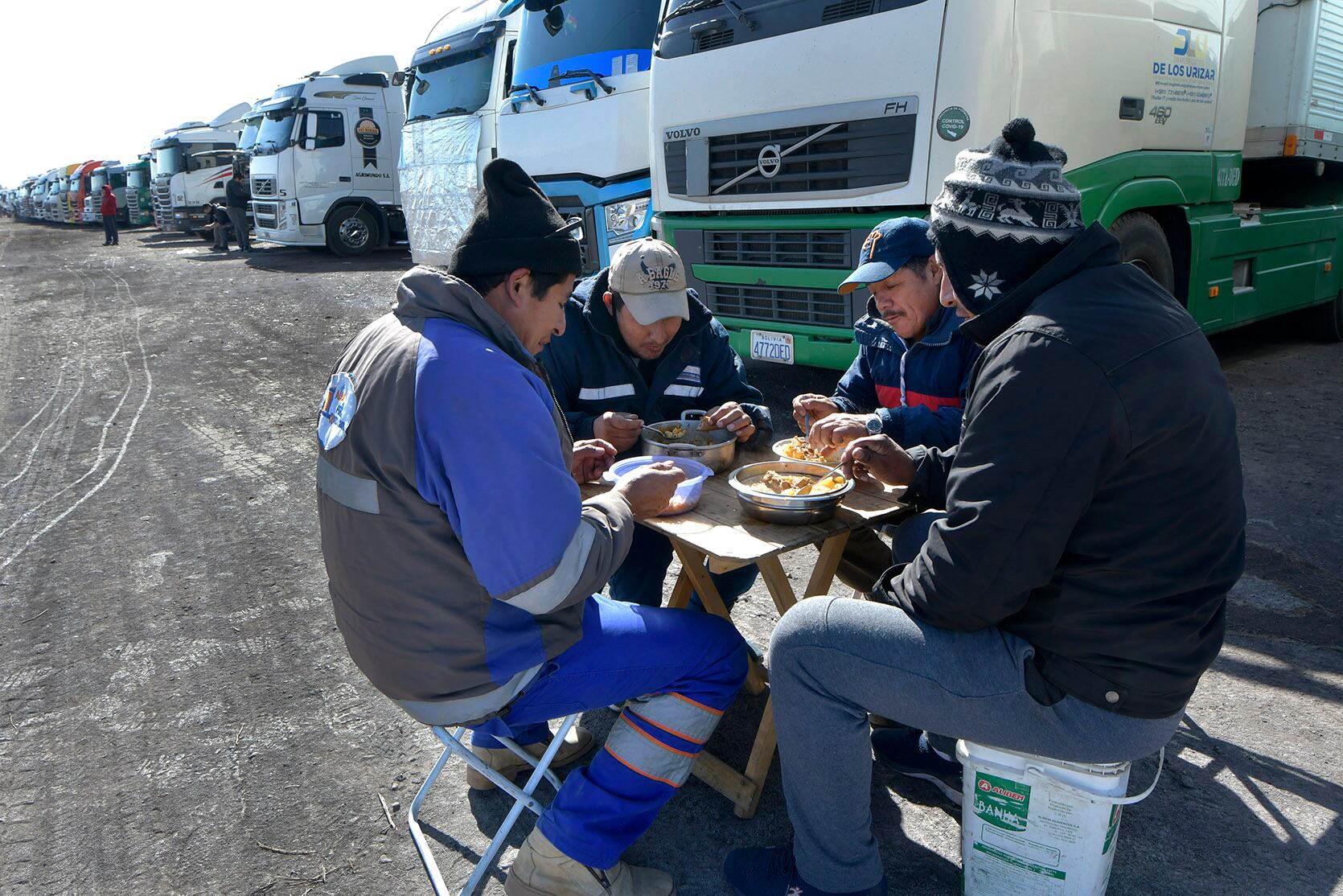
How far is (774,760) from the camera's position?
2951 millimetres

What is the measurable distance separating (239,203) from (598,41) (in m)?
16.8

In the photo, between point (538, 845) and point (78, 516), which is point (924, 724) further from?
point (78, 516)

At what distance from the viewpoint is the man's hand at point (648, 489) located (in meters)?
2.41

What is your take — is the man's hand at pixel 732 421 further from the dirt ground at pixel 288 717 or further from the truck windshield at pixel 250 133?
the truck windshield at pixel 250 133

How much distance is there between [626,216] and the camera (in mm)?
7465

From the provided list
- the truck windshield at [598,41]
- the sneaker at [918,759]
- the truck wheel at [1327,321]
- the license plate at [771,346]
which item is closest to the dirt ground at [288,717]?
the sneaker at [918,759]

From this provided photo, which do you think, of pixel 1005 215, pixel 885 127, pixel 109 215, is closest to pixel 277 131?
pixel 109 215

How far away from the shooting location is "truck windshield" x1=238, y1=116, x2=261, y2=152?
18750 mm

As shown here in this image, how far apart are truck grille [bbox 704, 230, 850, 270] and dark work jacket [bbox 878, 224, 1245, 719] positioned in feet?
12.4

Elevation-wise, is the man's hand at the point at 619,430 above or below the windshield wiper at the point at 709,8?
below

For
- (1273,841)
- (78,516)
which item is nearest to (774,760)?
(1273,841)

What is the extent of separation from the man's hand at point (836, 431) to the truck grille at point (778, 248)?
9.45 feet

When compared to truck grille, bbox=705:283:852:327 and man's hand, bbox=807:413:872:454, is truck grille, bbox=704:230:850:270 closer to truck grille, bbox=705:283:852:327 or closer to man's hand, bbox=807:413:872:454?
truck grille, bbox=705:283:852:327

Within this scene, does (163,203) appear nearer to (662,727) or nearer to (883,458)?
(883,458)
